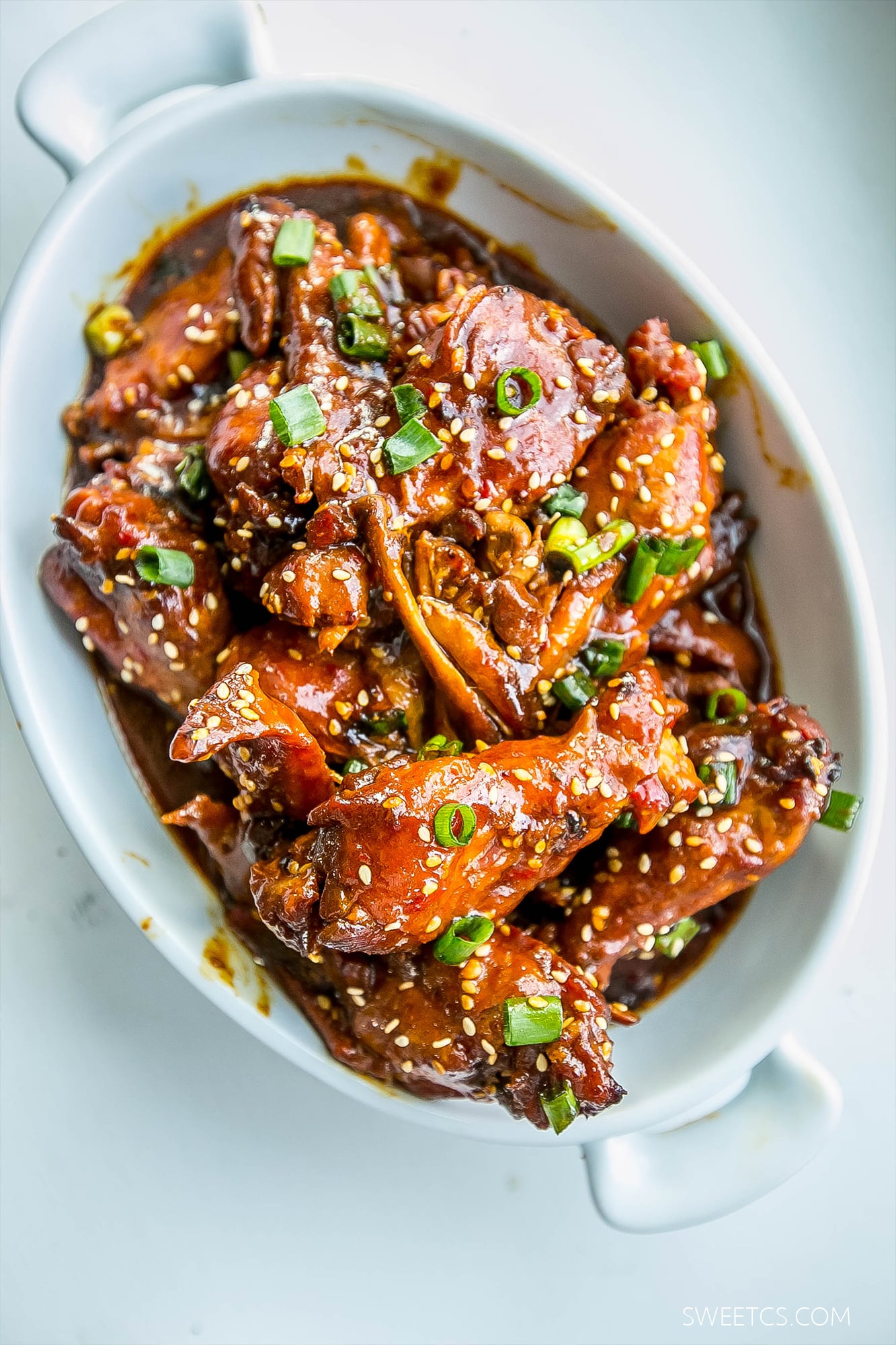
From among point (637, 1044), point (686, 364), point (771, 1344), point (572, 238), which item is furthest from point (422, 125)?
point (771, 1344)

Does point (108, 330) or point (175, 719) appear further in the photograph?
point (175, 719)

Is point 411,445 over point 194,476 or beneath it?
over

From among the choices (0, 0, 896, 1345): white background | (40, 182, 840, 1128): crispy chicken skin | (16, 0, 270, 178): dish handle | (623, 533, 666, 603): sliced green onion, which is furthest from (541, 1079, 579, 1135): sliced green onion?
(16, 0, 270, 178): dish handle

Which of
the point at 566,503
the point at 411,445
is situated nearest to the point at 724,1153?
the point at 566,503

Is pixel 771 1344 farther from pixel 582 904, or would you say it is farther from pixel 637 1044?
pixel 582 904

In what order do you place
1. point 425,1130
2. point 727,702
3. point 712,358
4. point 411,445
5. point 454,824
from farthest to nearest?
point 425,1130
point 727,702
point 712,358
point 411,445
point 454,824

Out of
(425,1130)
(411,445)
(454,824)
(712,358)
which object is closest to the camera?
(454,824)

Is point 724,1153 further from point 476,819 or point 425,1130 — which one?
point 476,819
